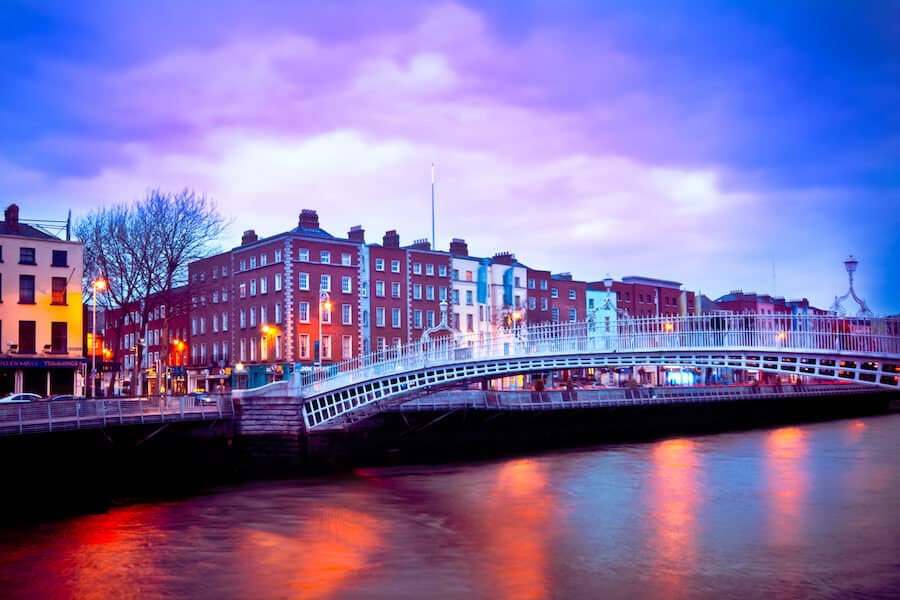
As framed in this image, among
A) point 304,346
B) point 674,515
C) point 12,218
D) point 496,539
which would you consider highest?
point 12,218

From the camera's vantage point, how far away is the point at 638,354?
30125 mm

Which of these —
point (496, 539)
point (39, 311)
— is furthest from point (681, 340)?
point (39, 311)

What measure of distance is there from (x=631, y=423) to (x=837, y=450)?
620 inches

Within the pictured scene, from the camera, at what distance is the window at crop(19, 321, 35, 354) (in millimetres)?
43625

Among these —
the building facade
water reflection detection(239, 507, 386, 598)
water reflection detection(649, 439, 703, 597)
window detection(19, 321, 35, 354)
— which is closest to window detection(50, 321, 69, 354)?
the building facade

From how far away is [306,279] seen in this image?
58.9 meters

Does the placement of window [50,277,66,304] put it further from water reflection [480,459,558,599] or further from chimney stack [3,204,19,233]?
water reflection [480,459,558,599]

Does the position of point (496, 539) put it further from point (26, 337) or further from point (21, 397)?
point (26, 337)

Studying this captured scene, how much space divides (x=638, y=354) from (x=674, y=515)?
20.9ft

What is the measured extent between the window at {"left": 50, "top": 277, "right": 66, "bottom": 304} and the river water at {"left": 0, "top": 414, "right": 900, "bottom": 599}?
19339 mm

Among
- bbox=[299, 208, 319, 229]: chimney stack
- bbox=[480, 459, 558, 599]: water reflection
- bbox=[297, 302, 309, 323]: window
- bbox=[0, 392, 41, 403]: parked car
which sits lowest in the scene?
bbox=[480, 459, 558, 599]: water reflection

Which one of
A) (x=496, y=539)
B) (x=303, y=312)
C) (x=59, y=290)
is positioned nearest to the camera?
(x=496, y=539)

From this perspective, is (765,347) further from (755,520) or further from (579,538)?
(579,538)

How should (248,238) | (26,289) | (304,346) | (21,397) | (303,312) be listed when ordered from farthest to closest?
(248,238), (303,312), (304,346), (26,289), (21,397)
